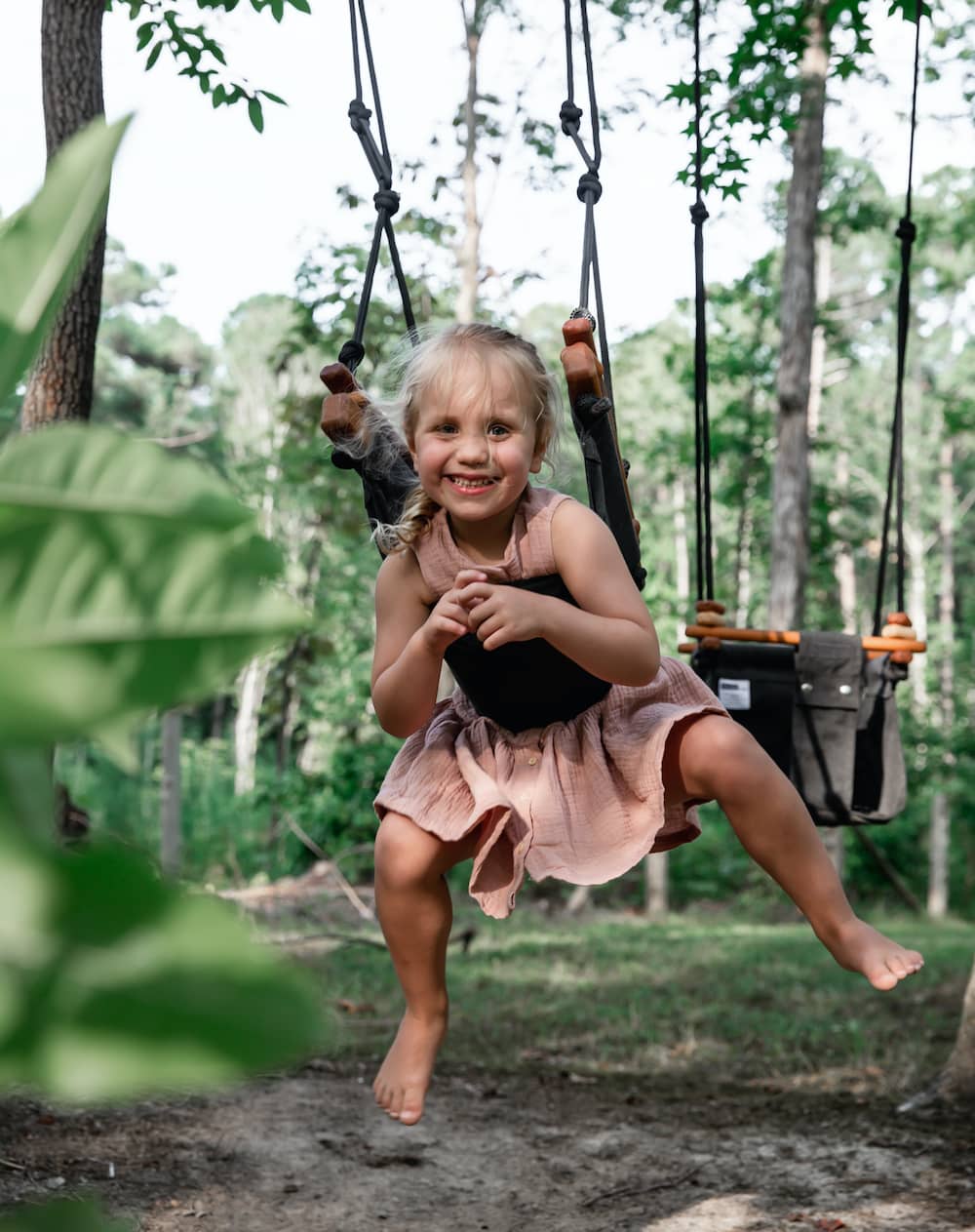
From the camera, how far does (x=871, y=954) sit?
226 cm

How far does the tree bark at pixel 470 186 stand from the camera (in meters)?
11.5

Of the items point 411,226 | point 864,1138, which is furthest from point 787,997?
point 411,226

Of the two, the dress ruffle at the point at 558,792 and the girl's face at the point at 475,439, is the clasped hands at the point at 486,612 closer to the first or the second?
the girl's face at the point at 475,439

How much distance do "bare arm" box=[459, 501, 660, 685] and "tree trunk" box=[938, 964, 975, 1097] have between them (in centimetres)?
317

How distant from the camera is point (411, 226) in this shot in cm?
1195

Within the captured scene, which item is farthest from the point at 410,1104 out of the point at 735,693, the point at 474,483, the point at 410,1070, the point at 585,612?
the point at 735,693

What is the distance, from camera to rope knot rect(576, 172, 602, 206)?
293 centimetres

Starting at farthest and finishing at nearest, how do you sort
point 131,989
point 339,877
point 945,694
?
point 945,694
point 339,877
point 131,989

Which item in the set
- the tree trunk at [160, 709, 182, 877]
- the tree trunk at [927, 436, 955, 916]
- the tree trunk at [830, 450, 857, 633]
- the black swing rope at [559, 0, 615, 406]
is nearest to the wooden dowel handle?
the black swing rope at [559, 0, 615, 406]

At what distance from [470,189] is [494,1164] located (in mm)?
9414

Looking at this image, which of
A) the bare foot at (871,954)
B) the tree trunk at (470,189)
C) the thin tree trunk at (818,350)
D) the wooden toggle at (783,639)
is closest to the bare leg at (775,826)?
the bare foot at (871,954)

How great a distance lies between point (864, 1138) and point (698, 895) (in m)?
17.6

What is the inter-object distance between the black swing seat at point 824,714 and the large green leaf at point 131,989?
344 cm

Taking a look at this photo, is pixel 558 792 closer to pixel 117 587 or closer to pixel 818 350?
pixel 117 587
